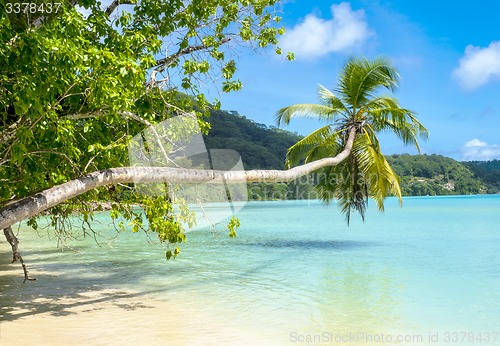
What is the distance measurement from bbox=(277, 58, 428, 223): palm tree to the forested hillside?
3411cm

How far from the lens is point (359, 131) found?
40.2 ft

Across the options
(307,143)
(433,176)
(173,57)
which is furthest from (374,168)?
(433,176)

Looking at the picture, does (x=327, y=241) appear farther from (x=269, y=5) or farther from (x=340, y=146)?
(x=269, y=5)

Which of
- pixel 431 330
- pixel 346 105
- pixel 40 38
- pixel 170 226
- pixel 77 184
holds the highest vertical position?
pixel 346 105

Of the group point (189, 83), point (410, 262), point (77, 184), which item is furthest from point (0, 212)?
point (410, 262)

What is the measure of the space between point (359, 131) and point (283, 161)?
48107mm

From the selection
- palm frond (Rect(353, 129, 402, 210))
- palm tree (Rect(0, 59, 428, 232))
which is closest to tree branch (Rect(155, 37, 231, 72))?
palm tree (Rect(0, 59, 428, 232))

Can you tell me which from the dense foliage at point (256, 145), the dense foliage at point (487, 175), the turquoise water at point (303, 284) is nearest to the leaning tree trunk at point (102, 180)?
the turquoise water at point (303, 284)

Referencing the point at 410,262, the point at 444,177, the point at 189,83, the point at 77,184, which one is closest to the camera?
the point at 77,184

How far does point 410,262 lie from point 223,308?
6721 mm

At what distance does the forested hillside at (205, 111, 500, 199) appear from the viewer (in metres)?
60.2

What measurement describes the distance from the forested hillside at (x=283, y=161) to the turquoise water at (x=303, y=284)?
34800 mm

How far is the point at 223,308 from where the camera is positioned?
6.71 metres

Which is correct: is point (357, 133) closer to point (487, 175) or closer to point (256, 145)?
point (256, 145)
